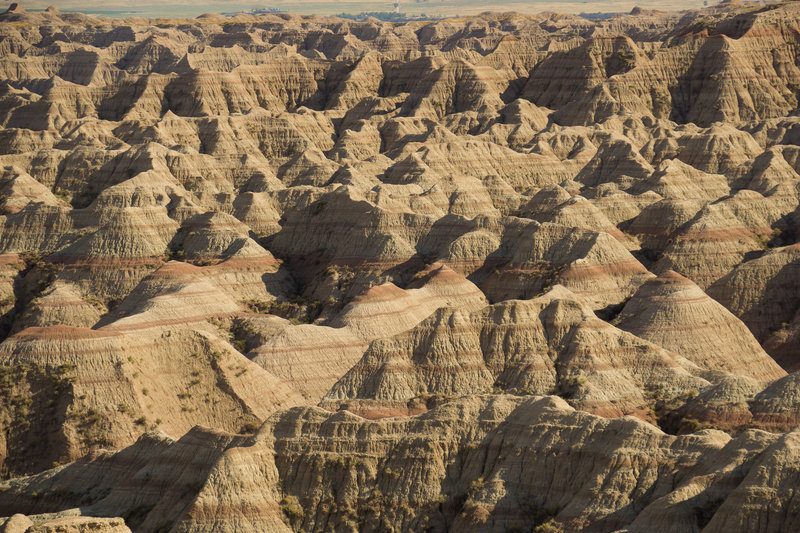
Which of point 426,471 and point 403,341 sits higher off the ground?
point 426,471

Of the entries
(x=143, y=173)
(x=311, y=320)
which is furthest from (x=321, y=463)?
(x=143, y=173)

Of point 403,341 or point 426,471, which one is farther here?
point 403,341

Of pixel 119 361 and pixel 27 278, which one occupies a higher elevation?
pixel 119 361

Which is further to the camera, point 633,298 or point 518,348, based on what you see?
point 633,298

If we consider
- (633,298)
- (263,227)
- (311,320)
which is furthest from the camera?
(263,227)

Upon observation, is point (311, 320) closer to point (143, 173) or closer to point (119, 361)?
point (119, 361)

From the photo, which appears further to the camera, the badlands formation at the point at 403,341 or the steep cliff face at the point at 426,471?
the badlands formation at the point at 403,341

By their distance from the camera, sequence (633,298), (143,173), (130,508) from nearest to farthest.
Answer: (130,508), (633,298), (143,173)

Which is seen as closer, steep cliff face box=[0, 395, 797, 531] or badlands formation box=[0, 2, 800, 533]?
steep cliff face box=[0, 395, 797, 531]
